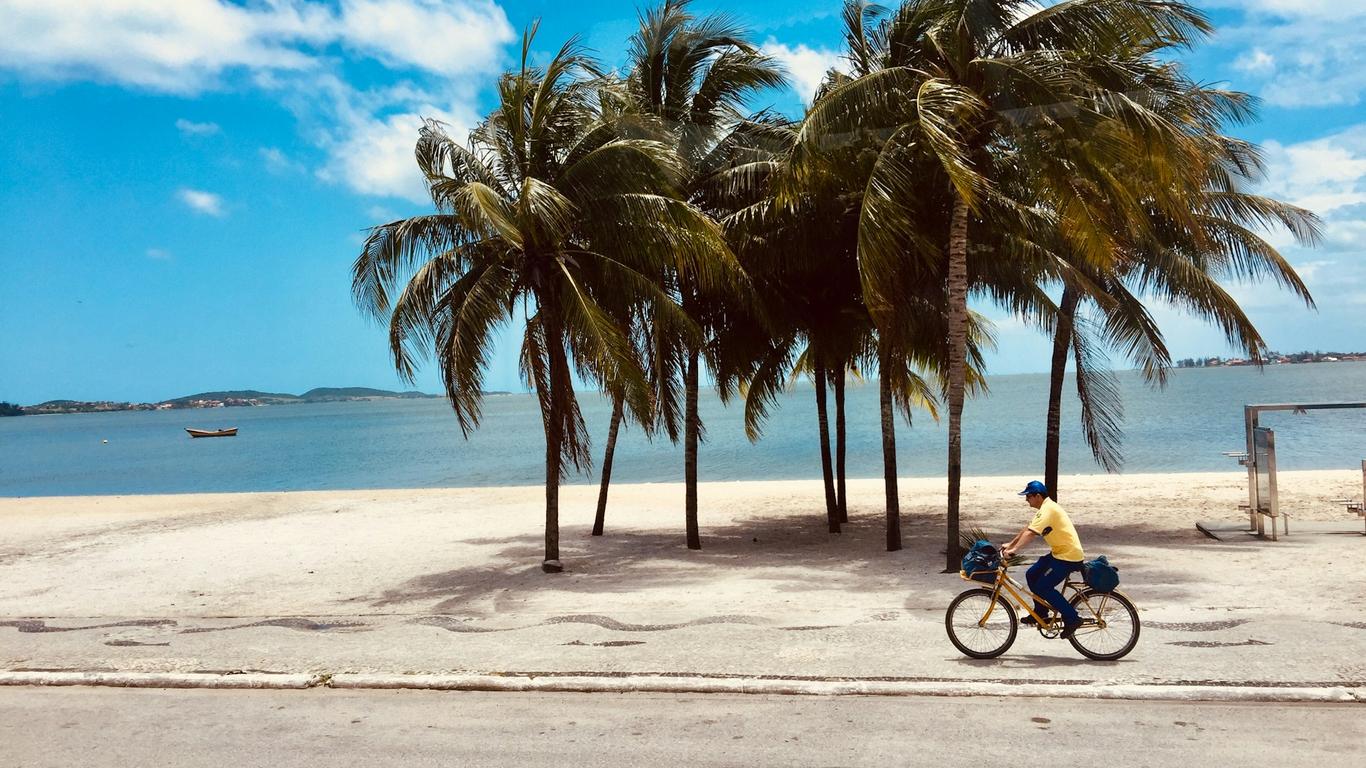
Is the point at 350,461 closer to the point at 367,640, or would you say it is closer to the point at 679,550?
the point at 679,550

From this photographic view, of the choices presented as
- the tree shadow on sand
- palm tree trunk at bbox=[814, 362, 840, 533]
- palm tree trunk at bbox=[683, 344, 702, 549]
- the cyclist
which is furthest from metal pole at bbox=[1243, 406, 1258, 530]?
the cyclist

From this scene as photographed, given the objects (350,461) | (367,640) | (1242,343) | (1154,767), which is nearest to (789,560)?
(367,640)

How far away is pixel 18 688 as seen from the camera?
8.27m

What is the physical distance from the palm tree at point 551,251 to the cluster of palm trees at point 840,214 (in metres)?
0.04

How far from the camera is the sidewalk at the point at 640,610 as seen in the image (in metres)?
7.73

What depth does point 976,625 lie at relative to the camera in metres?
8.12

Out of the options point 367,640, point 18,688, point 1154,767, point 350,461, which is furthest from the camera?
point 350,461

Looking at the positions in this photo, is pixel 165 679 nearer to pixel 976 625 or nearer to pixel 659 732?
pixel 659 732

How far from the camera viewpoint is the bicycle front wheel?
805 centimetres

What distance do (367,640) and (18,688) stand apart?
2.73m

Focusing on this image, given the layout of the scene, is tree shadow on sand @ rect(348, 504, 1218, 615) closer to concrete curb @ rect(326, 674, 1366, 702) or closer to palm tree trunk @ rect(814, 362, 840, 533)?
palm tree trunk @ rect(814, 362, 840, 533)

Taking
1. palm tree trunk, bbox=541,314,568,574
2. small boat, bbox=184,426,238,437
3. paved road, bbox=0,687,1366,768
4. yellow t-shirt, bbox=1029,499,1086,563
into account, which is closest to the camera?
paved road, bbox=0,687,1366,768

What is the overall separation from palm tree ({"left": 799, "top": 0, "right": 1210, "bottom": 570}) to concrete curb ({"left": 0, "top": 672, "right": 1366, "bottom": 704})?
5.61m

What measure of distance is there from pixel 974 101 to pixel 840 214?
3.79 m
